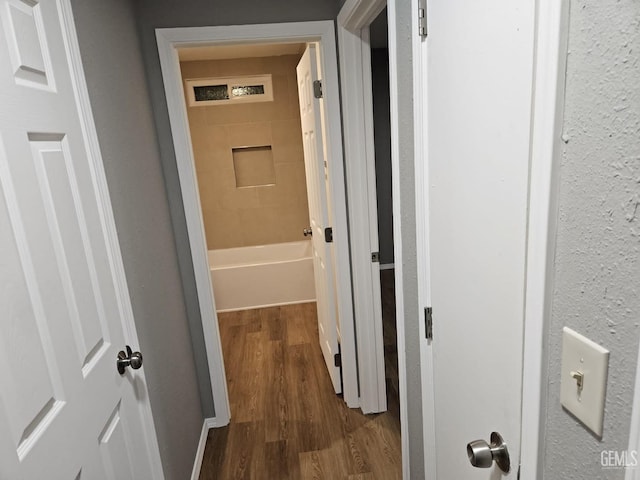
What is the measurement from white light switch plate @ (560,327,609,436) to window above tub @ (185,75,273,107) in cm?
396

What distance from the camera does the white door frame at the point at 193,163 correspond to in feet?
5.99

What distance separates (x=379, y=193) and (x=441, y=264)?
11.8 ft

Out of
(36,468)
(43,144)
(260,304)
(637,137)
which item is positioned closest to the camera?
(637,137)

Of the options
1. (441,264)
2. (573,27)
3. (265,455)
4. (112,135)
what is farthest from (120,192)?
(265,455)

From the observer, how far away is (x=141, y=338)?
54.6 inches

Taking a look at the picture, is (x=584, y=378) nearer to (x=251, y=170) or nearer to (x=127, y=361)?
(x=127, y=361)

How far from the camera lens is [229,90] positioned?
3955 millimetres

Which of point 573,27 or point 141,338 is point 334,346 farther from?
point 573,27

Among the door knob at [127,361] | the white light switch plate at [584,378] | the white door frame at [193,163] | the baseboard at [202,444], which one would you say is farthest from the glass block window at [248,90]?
the white light switch plate at [584,378]

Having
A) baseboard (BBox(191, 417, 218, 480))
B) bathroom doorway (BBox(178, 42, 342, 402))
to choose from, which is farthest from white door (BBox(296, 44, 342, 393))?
bathroom doorway (BBox(178, 42, 342, 402))

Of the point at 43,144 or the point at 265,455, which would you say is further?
the point at 265,455

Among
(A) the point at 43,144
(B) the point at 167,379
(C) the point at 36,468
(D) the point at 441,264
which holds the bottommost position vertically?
(B) the point at 167,379

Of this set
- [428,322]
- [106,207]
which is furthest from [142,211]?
[428,322]

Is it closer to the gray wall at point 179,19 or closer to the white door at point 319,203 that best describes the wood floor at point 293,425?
the white door at point 319,203
